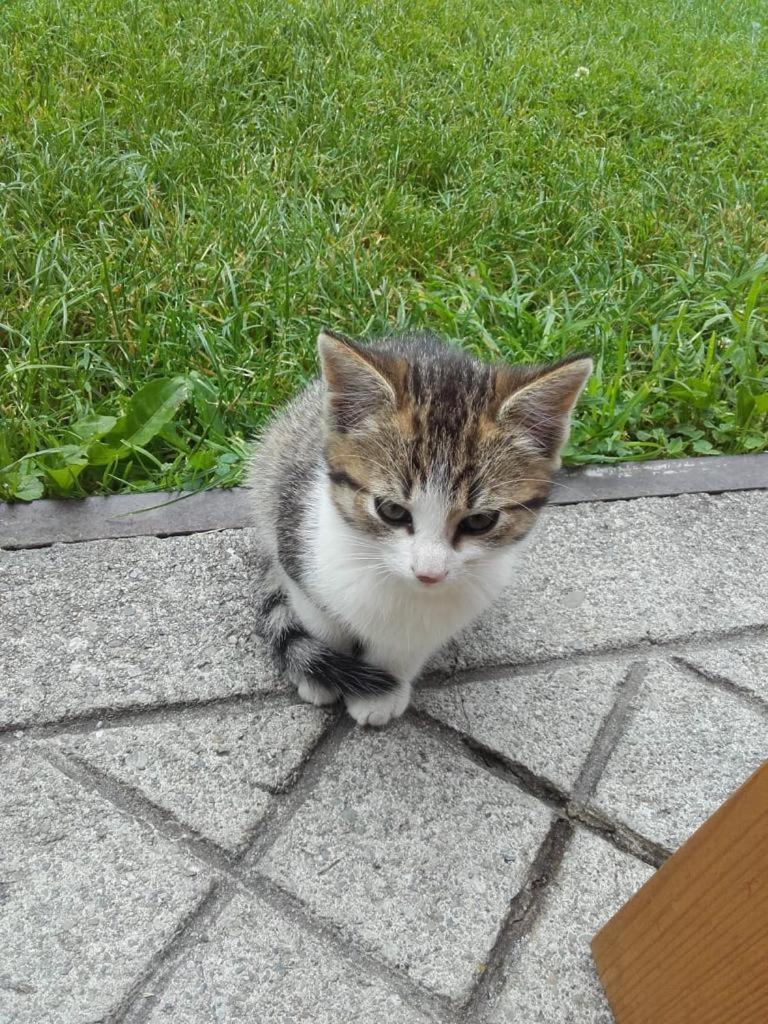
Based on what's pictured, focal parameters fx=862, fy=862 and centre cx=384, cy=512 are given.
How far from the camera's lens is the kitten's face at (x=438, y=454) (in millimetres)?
1799

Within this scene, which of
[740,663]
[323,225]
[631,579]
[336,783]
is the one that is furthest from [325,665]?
[323,225]

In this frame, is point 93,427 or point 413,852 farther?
point 93,427

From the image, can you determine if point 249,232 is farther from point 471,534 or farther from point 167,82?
point 471,534

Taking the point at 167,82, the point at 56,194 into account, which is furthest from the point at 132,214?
the point at 167,82

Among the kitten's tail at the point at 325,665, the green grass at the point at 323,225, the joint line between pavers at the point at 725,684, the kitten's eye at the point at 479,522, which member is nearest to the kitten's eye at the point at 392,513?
the kitten's eye at the point at 479,522

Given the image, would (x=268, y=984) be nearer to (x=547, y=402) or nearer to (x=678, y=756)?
(x=678, y=756)

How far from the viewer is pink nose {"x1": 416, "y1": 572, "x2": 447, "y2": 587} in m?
1.74

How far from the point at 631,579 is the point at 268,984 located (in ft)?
5.02

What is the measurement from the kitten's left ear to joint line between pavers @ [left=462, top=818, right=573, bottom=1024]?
88 centimetres

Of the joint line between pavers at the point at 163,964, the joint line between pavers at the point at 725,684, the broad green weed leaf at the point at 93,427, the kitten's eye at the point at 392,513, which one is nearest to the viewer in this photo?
the joint line between pavers at the point at 163,964

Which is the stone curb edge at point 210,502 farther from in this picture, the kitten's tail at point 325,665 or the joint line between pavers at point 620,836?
the joint line between pavers at point 620,836

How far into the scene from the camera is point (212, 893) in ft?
5.92

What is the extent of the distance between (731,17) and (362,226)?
17.8 ft

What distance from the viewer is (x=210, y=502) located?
2762 mm
